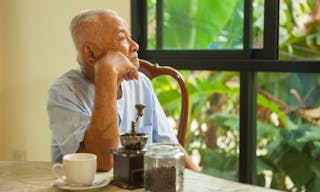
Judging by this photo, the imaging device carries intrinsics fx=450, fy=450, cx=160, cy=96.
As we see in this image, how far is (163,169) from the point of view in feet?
3.75

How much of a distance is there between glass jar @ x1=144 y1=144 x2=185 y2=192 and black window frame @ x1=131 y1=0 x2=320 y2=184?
1.13 m

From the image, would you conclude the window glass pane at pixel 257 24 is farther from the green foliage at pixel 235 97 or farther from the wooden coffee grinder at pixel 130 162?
the wooden coffee grinder at pixel 130 162

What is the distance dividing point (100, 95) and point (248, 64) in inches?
39.1

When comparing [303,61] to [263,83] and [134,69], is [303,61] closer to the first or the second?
[263,83]

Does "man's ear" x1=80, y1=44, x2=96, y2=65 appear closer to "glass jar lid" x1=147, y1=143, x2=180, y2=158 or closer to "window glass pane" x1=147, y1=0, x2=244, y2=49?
"glass jar lid" x1=147, y1=143, x2=180, y2=158

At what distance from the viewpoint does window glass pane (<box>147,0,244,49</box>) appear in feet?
8.04

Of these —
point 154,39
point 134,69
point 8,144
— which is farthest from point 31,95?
point 134,69

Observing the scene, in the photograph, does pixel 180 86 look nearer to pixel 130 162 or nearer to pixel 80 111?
pixel 80 111

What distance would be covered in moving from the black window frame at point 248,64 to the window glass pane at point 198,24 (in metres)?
0.11

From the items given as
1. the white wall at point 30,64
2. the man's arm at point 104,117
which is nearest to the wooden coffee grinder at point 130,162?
the man's arm at point 104,117

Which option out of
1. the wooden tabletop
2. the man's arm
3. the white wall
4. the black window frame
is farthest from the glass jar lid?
the white wall

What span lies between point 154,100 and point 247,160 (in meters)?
0.71

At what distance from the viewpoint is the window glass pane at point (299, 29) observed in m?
2.32

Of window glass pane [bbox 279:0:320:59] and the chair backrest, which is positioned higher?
window glass pane [bbox 279:0:320:59]
